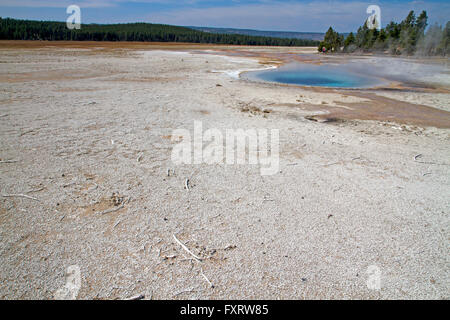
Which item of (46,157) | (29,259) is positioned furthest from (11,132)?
(29,259)

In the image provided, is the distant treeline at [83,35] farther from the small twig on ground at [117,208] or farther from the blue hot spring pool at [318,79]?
the small twig on ground at [117,208]

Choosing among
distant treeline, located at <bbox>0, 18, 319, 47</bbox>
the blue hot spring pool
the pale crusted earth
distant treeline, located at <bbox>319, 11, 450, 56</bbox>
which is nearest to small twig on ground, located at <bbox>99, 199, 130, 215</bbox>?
the pale crusted earth

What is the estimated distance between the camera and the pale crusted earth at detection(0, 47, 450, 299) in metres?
2.88

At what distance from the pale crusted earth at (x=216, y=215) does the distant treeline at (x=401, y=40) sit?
2238 inches

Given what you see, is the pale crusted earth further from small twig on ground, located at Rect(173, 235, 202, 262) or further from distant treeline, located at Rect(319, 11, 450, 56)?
distant treeline, located at Rect(319, 11, 450, 56)

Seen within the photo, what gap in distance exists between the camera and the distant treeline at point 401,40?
50312mm

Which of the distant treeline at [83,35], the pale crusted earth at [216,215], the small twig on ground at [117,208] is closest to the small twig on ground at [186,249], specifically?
the pale crusted earth at [216,215]

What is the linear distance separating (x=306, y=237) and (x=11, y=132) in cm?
713

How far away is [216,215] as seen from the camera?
396 cm

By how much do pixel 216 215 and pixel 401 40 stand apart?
68.0 metres

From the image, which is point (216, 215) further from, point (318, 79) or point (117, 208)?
point (318, 79)

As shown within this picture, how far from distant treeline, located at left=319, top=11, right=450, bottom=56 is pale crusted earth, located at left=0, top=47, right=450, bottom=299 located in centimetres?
5685

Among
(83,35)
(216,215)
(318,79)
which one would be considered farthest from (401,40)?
(83,35)

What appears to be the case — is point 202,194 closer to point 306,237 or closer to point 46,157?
point 306,237
